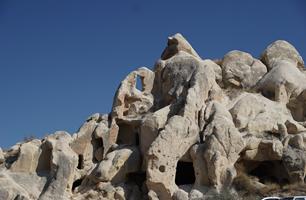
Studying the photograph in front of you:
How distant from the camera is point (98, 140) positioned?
2955cm

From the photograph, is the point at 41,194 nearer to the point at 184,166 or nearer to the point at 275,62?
the point at 184,166

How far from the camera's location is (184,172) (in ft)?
94.0

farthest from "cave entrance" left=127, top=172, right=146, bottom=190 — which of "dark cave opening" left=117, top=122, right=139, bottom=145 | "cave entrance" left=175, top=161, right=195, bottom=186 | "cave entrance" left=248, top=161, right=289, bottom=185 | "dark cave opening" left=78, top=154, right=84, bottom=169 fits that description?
"cave entrance" left=248, top=161, right=289, bottom=185

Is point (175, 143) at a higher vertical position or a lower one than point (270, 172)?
higher

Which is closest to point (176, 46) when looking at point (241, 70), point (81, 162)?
point (241, 70)

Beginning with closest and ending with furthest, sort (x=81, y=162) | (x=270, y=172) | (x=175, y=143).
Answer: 1. (x=175, y=143)
2. (x=270, y=172)
3. (x=81, y=162)

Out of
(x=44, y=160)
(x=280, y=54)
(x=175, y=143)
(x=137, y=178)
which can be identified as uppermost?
(x=280, y=54)

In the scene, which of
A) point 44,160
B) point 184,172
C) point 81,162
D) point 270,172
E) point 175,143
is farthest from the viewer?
point 81,162

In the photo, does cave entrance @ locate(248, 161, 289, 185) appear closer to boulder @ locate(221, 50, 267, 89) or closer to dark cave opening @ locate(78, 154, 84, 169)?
boulder @ locate(221, 50, 267, 89)

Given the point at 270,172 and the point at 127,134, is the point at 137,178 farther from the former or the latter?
the point at 270,172

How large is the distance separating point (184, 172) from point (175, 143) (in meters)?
3.49

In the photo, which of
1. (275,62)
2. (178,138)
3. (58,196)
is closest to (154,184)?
(178,138)

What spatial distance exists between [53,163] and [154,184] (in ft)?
14.7

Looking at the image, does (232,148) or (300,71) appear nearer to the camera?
(232,148)
